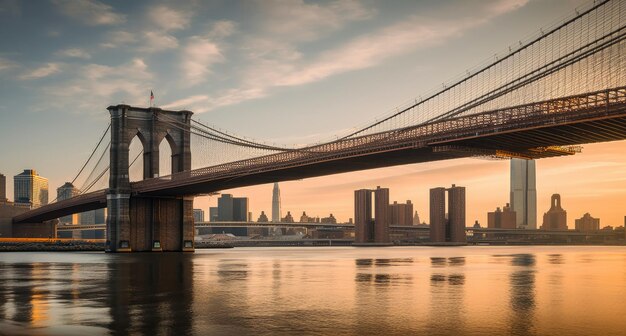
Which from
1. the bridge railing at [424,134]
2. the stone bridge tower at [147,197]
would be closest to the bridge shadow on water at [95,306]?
the bridge railing at [424,134]

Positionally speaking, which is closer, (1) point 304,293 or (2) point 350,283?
(1) point 304,293

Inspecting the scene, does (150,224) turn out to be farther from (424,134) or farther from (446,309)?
(446,309)

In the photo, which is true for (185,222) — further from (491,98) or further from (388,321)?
(388,321)

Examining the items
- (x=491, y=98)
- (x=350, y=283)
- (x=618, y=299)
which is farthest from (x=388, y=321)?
(x=491, y=98)

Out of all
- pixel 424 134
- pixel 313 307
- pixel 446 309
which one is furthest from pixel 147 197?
pixel 446 309

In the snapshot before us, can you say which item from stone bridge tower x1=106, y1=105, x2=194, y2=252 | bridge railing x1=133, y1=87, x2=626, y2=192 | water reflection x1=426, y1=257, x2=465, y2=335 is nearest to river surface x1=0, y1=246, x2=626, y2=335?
water reflection x1=426, y1=257, x2=465, y2=335

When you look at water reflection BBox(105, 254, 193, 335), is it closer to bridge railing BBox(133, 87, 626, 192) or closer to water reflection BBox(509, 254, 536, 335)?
water reflection BBox(509, 254, 536, 335)
